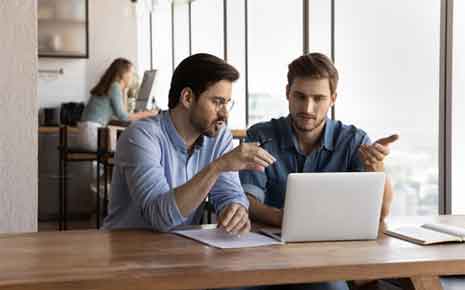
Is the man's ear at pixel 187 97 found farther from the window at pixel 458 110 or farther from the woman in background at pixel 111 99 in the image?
the woman in background at pixel 111 99

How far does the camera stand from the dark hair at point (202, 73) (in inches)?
95.7

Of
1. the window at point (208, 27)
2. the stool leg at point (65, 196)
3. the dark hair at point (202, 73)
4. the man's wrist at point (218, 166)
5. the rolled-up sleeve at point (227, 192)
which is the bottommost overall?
the stool leg at point (65, 196)

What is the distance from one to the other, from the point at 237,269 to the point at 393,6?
237cm

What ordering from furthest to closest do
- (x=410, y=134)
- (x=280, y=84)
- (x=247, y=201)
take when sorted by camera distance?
(x=280, y=84), (x=410, y=134), (x=247, y=201)

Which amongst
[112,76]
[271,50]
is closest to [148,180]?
[271,50]

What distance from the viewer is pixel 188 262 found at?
1.72m

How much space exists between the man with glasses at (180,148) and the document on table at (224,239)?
0.08 meters

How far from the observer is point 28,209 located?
3131 millimetres

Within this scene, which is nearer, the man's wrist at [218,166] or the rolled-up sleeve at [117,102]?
the man's wrist at [218,166]

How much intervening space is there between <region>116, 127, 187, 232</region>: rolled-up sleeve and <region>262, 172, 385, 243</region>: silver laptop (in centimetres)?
32

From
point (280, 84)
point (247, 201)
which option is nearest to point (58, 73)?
point (280, 84)

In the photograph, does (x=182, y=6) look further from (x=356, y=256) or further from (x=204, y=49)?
(x=356, y=256)

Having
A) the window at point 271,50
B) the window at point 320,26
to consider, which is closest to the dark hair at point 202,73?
the window at point 320,26

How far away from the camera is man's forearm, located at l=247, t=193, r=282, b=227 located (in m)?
2.30
